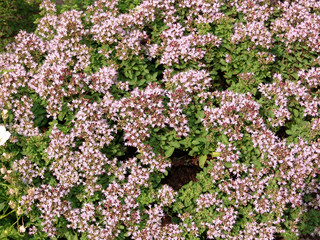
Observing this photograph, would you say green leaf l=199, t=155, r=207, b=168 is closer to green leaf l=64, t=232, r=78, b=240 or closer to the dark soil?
the dark soil

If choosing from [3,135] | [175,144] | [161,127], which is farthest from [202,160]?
[3,135]

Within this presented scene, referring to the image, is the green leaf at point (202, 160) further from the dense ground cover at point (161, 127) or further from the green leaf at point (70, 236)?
the green leaf at point (70, 236)

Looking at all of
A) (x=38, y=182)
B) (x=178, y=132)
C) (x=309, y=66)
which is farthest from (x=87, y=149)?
(x=309, y=66)

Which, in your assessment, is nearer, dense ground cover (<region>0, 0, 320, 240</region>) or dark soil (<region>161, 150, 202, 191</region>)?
dense ground cover (<region>0, 0, 320, 240</region>)

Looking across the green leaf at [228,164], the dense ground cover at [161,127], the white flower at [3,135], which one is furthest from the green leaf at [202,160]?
the white flower at [3,135]

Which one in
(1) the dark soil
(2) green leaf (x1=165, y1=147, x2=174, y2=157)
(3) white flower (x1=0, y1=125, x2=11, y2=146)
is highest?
(3) white flower (x1=0, y1=125, x2=11, y2=146)

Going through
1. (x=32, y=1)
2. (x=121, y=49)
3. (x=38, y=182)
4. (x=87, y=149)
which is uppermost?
(x=32, y=1)

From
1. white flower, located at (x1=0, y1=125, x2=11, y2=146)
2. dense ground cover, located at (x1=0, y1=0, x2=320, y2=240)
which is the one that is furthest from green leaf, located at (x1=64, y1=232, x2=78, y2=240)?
white flower, located at (x1=0, y1=125, x2=11, y2=146)

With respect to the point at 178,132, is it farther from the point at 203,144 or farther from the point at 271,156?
the point at 271,156
